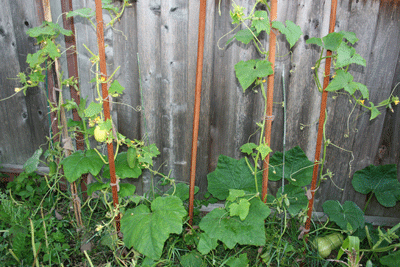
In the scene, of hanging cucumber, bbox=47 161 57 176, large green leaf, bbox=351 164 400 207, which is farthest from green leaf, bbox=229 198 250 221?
hanging cucumber, bbox=47 161 57 176

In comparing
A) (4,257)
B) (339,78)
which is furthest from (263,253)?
(4,257)

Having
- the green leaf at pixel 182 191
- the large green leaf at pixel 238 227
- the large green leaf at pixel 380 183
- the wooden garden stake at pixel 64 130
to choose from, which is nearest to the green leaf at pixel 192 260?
the large green leaf at pixel 238 227

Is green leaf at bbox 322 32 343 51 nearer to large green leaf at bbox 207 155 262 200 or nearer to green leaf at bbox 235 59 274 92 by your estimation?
green leaf at bbox 235 59 274 92

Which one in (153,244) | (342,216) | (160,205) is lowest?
(342,216)

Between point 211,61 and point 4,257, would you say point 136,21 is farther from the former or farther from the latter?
point 4,257

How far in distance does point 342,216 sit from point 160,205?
3.97ft

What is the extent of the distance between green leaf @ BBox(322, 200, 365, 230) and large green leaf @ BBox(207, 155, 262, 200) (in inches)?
19.9

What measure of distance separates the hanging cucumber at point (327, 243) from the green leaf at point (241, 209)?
23.7 inches

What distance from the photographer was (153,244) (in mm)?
1448

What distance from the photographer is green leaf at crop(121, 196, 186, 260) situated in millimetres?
1447

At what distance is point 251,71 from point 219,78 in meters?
0.52

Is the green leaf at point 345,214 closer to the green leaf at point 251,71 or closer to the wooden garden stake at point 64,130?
the green leaf at point 251,71

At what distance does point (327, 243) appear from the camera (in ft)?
5.88

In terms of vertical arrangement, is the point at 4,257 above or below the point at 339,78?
below
